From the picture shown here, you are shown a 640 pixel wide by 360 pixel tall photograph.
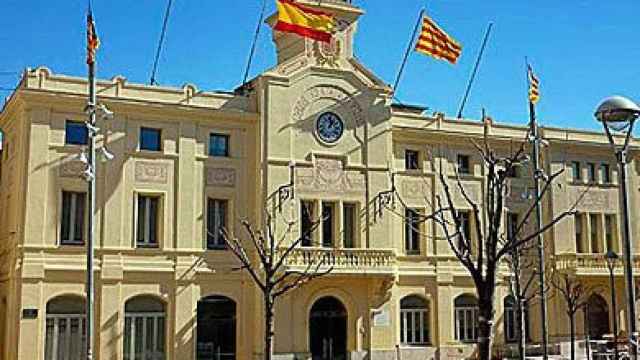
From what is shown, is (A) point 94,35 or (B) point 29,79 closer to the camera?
(A) point 94,35

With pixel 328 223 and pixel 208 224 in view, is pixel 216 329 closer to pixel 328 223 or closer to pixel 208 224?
pixel 208 224

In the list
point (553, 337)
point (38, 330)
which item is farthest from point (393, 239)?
point (38, 330)

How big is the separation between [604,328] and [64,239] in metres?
30.1

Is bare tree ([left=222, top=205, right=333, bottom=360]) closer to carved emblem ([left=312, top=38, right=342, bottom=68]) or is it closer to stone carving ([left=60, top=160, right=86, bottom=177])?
stone carving ([left=60, top=160, right=86, bottom=177])

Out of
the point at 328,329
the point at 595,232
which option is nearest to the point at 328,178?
the point at 328,329

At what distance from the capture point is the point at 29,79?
34281 millimetres

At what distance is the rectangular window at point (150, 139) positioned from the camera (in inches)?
1441

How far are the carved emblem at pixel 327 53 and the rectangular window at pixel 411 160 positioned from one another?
5.99m

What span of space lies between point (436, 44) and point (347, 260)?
10.8 m

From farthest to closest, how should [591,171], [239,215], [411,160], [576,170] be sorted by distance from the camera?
[591,171], [576,170], [411,160], [239,215]

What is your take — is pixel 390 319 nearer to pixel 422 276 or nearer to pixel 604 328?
pixel 422 276

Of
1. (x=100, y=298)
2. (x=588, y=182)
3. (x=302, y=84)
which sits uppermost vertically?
(x=302, y=84)

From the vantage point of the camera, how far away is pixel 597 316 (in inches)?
1857

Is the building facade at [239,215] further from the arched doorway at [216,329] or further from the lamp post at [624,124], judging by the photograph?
the lamp post at [624,124]
